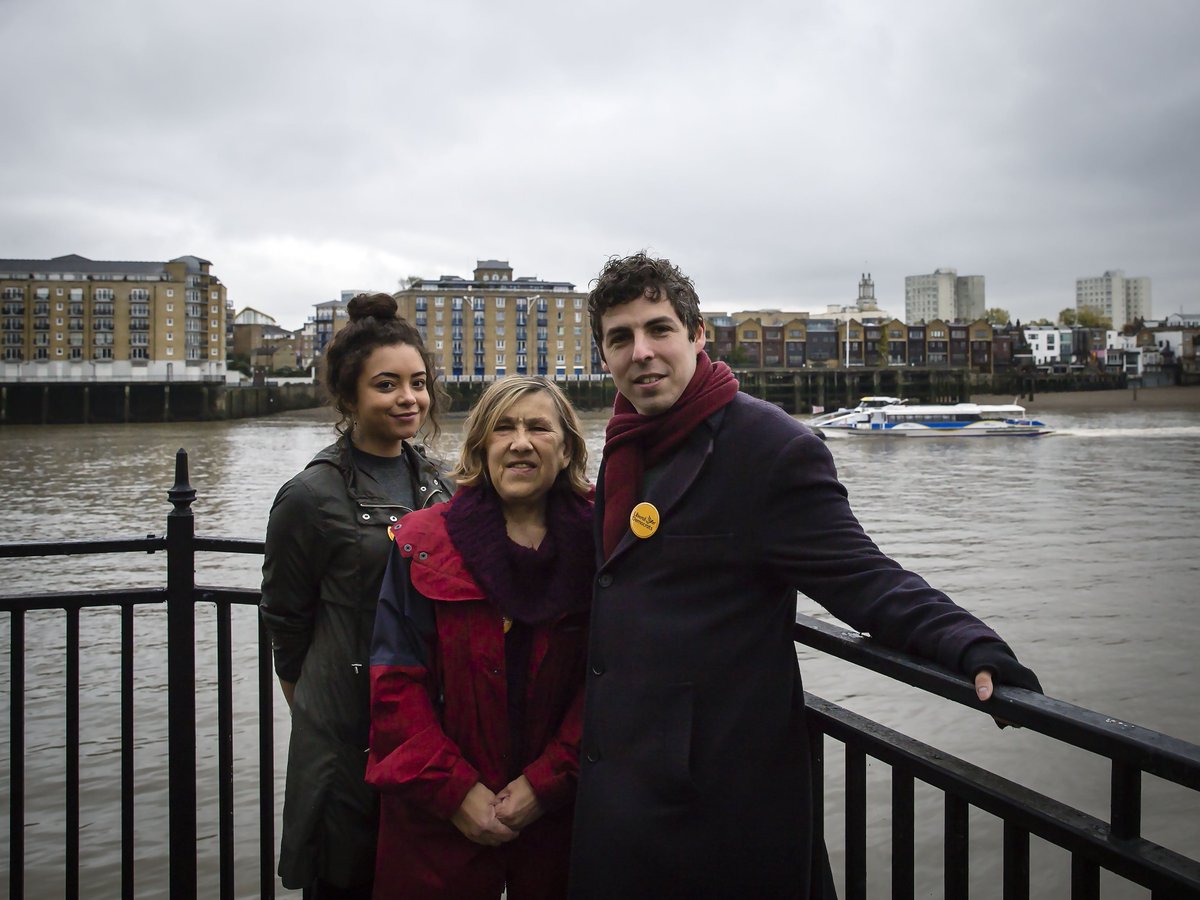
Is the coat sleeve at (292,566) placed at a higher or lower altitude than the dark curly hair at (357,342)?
lower

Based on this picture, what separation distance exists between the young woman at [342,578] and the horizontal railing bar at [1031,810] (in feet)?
3.83

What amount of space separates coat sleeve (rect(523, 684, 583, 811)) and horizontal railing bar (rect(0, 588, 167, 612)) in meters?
1.40

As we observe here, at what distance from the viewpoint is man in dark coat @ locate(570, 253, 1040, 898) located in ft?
5.99

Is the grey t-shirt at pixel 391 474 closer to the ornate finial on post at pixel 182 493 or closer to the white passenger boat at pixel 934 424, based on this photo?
the ornate finial on post at pixel 182 493

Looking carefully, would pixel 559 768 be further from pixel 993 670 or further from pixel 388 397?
pixel 388 397

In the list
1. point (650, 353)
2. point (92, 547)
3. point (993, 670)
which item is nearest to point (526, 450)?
point (650, 353)

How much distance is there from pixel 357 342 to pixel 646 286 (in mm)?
975

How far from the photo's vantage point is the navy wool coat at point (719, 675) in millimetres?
1832

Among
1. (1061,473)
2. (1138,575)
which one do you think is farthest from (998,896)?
(1061,473)

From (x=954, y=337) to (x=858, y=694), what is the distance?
111m

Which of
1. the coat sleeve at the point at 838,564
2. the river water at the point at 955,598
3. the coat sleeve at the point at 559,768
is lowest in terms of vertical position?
the river water at the point at 955,598

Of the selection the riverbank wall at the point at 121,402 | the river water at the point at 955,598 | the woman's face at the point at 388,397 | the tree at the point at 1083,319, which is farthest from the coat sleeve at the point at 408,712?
the tree at the point at 1083,319

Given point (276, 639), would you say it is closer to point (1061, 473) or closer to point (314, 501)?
point (314, 501)

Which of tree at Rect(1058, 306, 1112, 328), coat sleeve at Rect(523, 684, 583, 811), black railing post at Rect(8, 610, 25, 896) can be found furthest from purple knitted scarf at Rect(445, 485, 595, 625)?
tree at Rect(1058, 306, 1112, 328)
